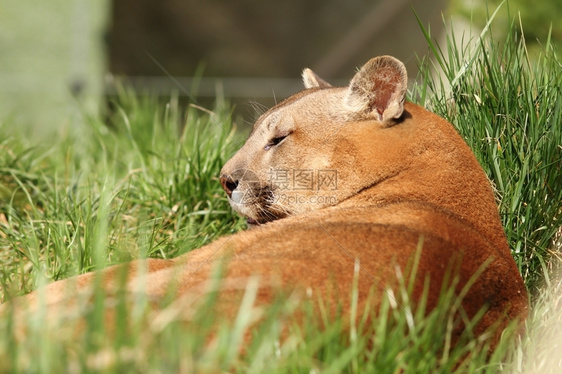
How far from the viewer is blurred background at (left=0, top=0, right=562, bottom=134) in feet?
31.4

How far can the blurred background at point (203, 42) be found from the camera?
9578 millimetres

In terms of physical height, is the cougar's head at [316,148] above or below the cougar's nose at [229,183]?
above

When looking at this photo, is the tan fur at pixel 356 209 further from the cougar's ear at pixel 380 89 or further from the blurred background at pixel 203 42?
the blurred background at pixel 203 42

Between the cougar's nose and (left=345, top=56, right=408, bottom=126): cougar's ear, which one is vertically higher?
(left=345, top=56, right=408, bottom=126): cougar's ear

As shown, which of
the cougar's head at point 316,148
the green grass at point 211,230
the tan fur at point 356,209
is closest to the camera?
the green grass at point 211,230

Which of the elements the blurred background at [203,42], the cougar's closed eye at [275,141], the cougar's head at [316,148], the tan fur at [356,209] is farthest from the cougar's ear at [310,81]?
the blurred background at [203,42]

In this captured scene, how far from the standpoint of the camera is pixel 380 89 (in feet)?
13.0

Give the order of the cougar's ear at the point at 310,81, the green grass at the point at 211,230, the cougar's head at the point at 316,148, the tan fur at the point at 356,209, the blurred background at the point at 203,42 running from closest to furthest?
the green grass at the point at 211,230
the tan fur at the point at 356,209
the cougar's head at the point at 316,148
the cougar's ear at the point at 310,81
the blurred background at the point at 203,42

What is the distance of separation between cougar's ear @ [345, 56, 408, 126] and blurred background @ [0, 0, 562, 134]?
14.4 ft

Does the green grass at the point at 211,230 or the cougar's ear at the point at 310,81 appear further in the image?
the cougar's ear at the point at 310,81

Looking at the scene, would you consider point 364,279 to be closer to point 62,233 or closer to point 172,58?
point 62,233

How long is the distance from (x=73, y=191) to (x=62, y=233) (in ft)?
2.59

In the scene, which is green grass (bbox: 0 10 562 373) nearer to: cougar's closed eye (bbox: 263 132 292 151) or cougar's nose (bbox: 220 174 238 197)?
cougar's nose (bbox: 220 174 238 197)

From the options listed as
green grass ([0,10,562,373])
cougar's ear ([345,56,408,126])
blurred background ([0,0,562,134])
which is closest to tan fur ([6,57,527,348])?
cougar's ear ([345,56,408,126])
